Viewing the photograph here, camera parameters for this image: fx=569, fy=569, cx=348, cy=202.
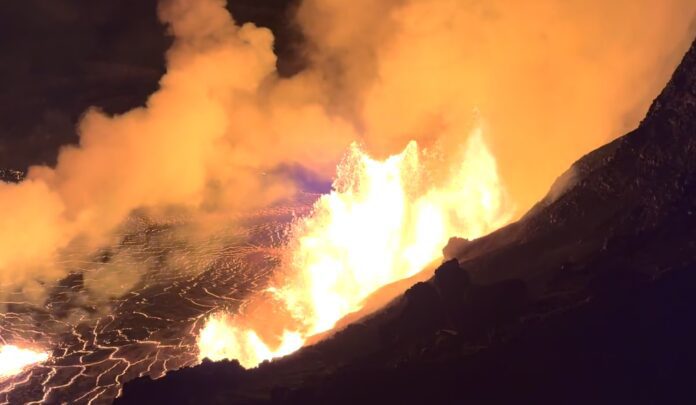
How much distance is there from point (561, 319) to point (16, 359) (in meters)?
42.9

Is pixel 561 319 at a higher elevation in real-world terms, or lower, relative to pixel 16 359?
lower

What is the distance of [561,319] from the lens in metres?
15.7

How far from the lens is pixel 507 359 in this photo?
1566 cm

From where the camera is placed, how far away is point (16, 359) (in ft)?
143

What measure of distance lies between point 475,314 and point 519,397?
3084mm

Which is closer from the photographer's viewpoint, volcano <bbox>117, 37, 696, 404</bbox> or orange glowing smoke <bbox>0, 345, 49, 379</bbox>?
volcano <bbox>117, 37, 696, 404</bbox>

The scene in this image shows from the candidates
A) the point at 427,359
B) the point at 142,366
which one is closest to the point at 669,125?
the point at 427,359

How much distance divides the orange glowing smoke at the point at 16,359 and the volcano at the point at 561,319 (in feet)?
93.1

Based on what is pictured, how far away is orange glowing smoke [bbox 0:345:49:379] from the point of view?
41469 millimetres

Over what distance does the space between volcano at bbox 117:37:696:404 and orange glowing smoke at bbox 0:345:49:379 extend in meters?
28.4

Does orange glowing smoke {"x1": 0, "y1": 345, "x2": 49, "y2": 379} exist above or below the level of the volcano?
above

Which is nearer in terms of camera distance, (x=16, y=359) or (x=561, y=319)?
(x=561, y=319)

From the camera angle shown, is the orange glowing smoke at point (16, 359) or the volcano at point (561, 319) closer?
the volcano at point (561, 319)

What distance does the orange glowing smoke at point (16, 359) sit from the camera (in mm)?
41469
